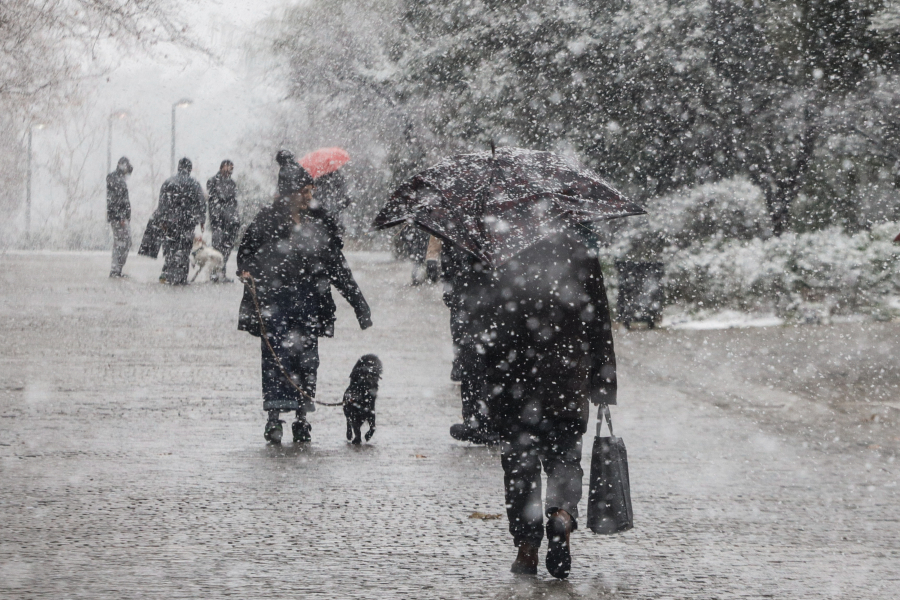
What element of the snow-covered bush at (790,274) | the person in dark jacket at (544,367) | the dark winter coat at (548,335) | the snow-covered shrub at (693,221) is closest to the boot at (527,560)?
the person in dark jacket at (544,367)

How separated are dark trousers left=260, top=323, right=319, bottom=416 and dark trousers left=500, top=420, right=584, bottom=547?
10.4ft

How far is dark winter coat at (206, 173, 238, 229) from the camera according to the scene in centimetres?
2183

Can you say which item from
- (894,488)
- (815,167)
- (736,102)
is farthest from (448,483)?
(815,167)

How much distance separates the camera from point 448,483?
7074 millimetres

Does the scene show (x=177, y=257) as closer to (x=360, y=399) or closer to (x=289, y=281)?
(x=289, y=281)

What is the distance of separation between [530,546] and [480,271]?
3.74 ft

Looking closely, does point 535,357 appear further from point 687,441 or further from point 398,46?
point 398,46

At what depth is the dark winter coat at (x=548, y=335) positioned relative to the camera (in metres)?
5.24

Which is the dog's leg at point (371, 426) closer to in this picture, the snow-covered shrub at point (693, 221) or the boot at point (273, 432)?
the boot at point (273, 432)

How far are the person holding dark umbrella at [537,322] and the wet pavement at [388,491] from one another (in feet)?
1.14

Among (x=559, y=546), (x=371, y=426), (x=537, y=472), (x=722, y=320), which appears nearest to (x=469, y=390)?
(x=371, y=426)

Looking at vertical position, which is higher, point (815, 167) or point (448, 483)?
point (815, 167)

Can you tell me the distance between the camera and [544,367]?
524 cm

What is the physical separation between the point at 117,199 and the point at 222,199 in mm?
2995
